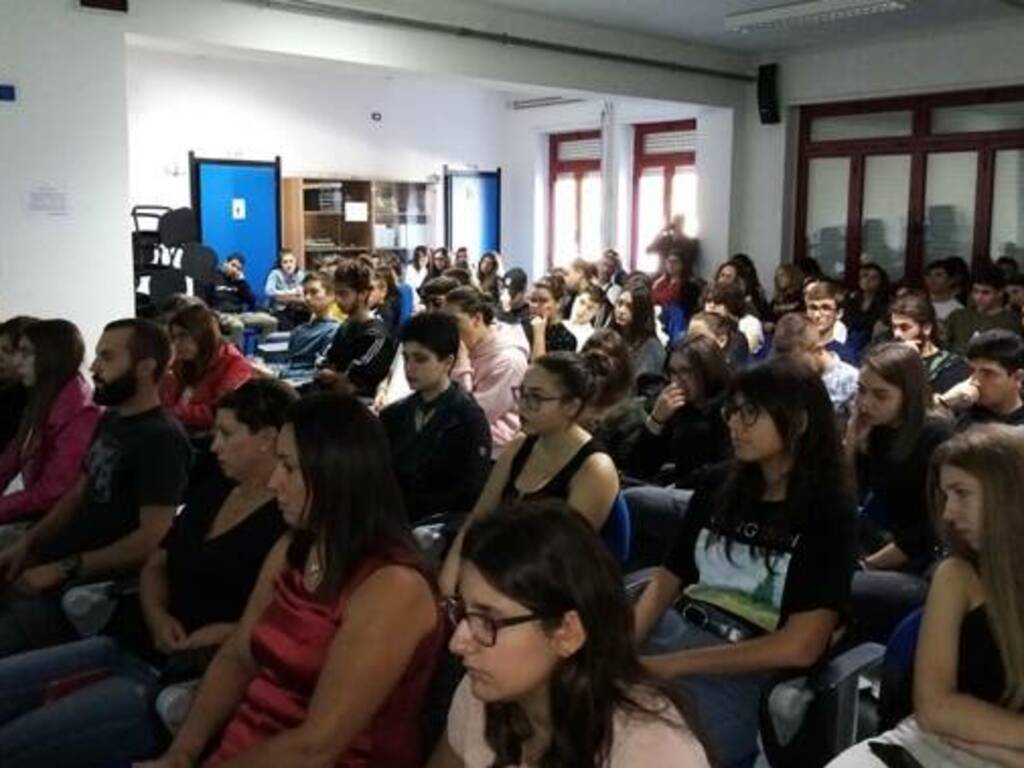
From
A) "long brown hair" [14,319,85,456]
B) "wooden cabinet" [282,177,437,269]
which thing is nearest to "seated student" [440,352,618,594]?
"long brown hair" [14,319,85,456]

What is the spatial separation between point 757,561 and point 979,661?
1.58ft

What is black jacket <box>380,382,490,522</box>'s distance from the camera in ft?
10.2

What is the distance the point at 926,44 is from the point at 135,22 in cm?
568

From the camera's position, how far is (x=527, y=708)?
125 centimetres

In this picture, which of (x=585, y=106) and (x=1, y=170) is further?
(x=585, y=106)

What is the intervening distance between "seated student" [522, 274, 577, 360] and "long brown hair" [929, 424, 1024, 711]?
3.97 metres

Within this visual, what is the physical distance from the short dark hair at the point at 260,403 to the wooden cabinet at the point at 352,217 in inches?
310

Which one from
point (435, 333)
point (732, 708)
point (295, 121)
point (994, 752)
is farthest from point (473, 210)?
point (994, 752)

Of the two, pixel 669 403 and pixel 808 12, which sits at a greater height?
pixel 808 12

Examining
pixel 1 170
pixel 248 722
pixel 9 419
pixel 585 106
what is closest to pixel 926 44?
pixel 585 106

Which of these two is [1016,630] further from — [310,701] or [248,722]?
[248,722]

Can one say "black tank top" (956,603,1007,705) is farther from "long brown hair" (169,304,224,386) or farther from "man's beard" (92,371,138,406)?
"long brown hair" (169,304,224,386)

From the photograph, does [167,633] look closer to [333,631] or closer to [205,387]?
[333,631]

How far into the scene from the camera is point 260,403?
2273 mm
